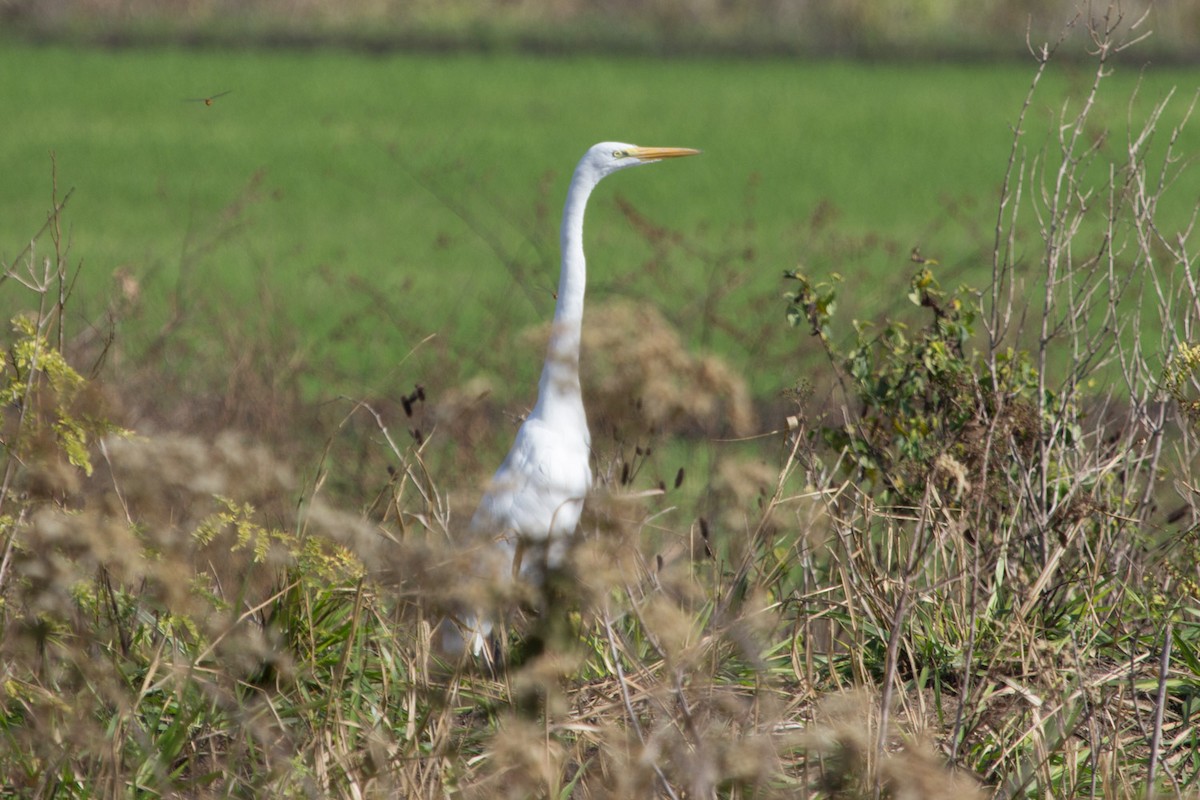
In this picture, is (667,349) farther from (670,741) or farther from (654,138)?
(654,138)

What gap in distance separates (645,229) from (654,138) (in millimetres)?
11071

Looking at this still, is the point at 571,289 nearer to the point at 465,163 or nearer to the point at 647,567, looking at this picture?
the point at 647,567

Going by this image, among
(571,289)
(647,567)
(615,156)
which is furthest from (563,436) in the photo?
(647,567)

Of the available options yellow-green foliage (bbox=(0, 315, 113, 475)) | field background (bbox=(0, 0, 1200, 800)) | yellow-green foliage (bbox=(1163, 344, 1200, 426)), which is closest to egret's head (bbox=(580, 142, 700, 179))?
field background (bbox=(0, 0, 1200, 800))

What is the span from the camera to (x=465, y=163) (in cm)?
1459

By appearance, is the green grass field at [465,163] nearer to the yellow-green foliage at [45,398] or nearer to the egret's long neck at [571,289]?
the egret's long neck at [571,289]

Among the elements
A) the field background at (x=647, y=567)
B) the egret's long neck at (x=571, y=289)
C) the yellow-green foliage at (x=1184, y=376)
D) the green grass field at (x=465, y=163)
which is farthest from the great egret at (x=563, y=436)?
the green grass field at (x=465, y=163)

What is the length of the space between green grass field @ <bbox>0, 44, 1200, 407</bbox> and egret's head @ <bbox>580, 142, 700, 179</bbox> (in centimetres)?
365

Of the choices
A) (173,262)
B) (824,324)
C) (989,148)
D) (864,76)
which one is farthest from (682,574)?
(864,76)

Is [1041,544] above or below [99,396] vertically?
below

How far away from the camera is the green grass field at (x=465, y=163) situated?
11.8 meters

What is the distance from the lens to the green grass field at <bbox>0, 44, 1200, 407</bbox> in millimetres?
11820

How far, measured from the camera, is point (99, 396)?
2.78 m

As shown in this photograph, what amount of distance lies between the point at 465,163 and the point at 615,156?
1003 centimetres
